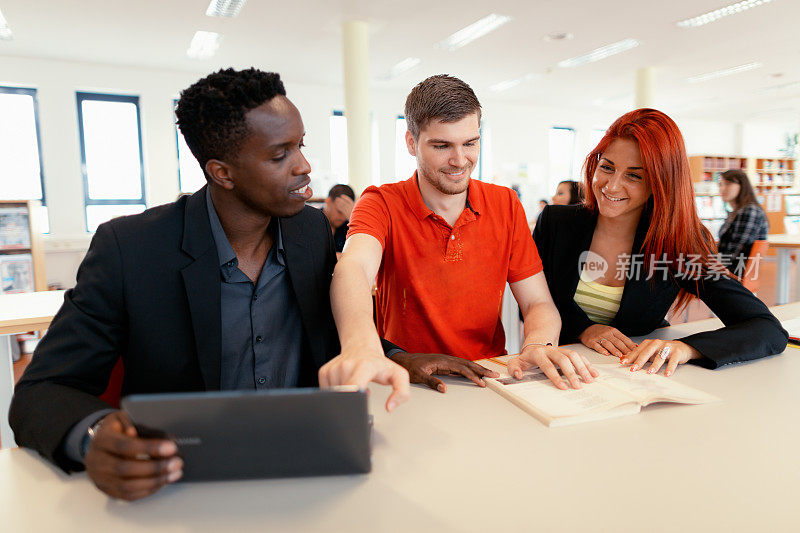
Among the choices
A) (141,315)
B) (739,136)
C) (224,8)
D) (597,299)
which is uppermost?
(224,8)

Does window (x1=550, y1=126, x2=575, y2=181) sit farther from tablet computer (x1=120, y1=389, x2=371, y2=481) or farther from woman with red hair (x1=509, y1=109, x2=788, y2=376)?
tablet computer (x1=120, y1=389, x2=371, y2=481)

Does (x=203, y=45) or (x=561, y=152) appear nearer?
(x=203, y=45)

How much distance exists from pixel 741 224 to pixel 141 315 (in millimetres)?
5708

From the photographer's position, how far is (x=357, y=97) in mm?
5957

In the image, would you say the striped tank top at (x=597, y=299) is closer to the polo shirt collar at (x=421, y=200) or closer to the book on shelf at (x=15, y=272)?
the polo shirt collar at (x=421, y=200)

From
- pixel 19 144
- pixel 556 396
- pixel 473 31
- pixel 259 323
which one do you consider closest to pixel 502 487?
pixel 556 396

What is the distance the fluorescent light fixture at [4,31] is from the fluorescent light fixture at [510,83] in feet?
22.2

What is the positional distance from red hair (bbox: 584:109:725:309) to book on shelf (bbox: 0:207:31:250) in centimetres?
512

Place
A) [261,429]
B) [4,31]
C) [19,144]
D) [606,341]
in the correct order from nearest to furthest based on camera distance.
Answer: [261,429]
[606,341]
[4,31]
[19,144]

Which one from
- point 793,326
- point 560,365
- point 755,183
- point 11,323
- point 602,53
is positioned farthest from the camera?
point 755,183

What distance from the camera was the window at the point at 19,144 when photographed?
700cm

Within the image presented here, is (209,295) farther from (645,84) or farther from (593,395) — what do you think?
(645,84)

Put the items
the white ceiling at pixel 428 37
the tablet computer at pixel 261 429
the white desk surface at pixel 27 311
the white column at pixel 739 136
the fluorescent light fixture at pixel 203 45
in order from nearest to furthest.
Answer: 1. the tablet computer at pixel 261 429
2. the white desk surface at pixel 27 311
3. the white ceiling at pixel 428 37
4. the fluorescent light fixture at pixel 203 45
5. the white column at pixel 739 136

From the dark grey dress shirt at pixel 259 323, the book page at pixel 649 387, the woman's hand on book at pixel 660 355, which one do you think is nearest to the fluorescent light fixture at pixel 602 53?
the woman's hand on book at pixel 660 355
